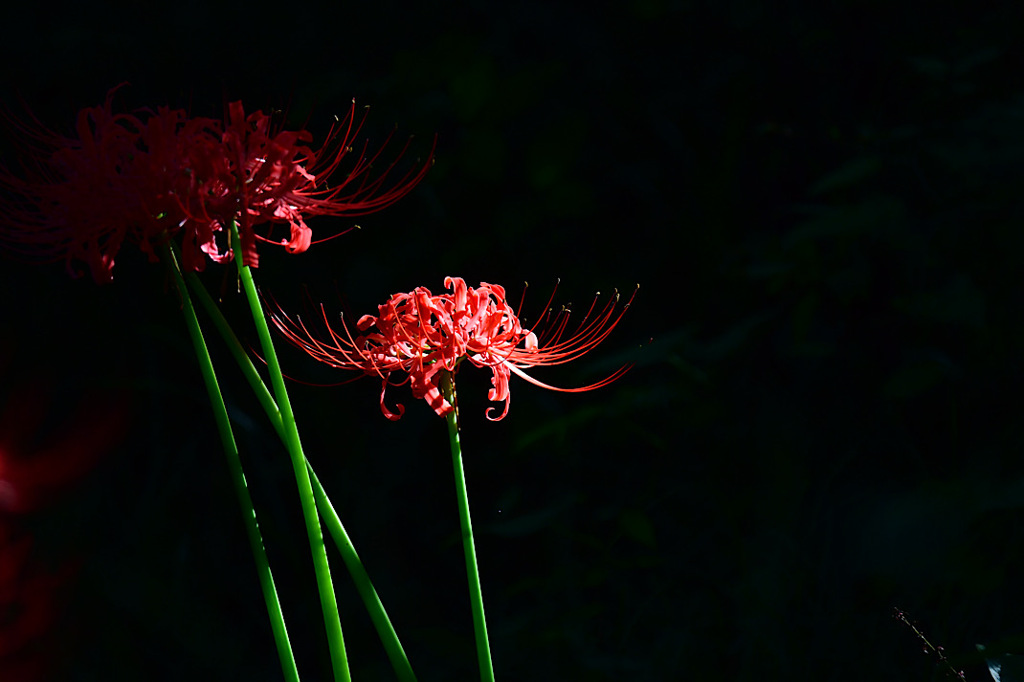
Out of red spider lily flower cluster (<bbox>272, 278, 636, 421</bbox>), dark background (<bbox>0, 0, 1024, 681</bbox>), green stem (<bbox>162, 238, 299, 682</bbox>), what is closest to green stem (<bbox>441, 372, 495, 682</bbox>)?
red spider lily flower cluster (<bbox>272, 278, 636, 421</bbox>)

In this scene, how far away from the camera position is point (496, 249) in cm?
129

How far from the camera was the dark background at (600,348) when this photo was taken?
1178 millimetres

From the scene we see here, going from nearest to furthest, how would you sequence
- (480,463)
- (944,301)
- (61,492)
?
(944,301) < (61,492) < (480,463)

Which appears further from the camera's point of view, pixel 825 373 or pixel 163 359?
pixel 163 359

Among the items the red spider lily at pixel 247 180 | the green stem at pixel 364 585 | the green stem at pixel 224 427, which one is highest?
the red spider lily at pixel 247 180

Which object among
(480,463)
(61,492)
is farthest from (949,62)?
(61,492)

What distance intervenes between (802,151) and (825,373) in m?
0.32

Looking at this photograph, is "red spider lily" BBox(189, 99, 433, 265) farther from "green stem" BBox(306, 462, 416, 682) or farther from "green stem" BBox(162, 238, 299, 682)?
"green stem" BBox(306, 462, 416, 682)

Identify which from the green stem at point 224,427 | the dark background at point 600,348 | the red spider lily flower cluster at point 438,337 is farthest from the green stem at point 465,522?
the dark background at point 600,348

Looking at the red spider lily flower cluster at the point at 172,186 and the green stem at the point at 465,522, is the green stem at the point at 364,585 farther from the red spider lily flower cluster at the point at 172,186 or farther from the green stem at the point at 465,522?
the red spider lily flower cluster at the point at 172,186

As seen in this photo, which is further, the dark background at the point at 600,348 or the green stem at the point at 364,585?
the dark background at the point at 600,348

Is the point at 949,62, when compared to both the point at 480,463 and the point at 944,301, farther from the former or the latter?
the point at 480,463

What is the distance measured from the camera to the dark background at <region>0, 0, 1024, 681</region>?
1.18 meters

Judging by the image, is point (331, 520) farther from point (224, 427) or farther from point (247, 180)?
point (247, 180)
